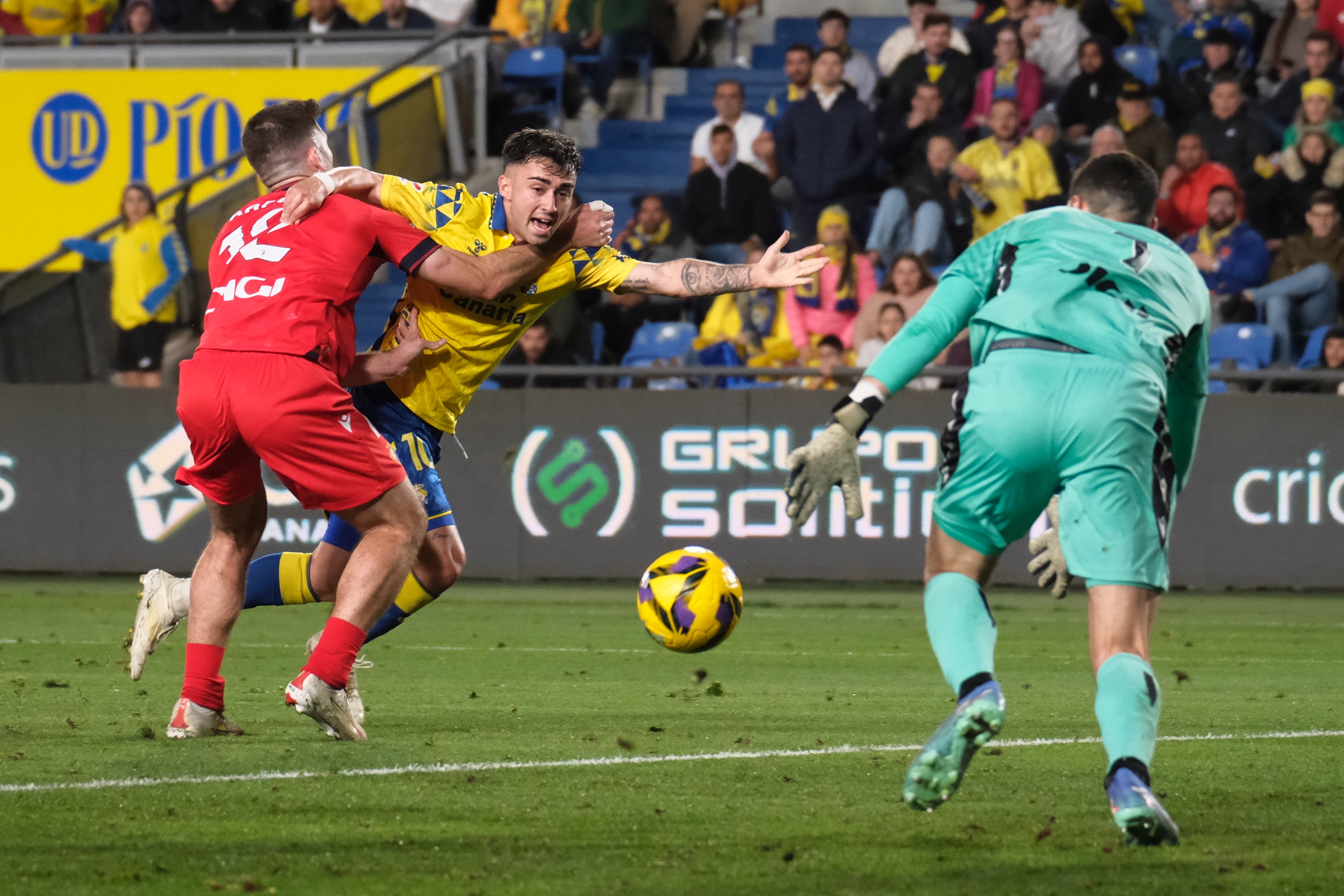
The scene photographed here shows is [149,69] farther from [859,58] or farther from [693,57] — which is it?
[859,58]

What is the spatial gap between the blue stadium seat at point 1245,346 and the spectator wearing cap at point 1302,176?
125cm

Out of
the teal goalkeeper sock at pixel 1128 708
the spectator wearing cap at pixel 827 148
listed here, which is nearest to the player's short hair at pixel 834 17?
the spectator wearing cap at pixel 827 148

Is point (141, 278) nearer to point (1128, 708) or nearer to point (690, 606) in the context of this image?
point (690, 606)

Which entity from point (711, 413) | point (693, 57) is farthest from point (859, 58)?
point (711, 413)

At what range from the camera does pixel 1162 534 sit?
459 centimetres

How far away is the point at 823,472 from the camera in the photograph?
451 centimetres

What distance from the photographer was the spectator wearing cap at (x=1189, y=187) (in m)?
15.8

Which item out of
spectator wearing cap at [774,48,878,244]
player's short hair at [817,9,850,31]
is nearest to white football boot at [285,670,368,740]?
spectator wearing cap at [774,48,878,244]

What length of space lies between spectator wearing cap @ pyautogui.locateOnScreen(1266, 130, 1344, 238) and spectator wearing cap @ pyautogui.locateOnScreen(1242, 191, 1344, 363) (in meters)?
0.36

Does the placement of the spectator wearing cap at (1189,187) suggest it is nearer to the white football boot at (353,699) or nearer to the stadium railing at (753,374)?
the stadium railing at (753,374)

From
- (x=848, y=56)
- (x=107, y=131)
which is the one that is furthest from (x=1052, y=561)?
(x=107, y=131)

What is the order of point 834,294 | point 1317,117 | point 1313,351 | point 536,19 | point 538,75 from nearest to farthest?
point 1313,351 → point 834,294 → point 1317,117 → point 538,75 → point 536,19

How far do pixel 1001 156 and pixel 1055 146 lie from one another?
1.58ft

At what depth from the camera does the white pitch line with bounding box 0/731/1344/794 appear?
522 cm
